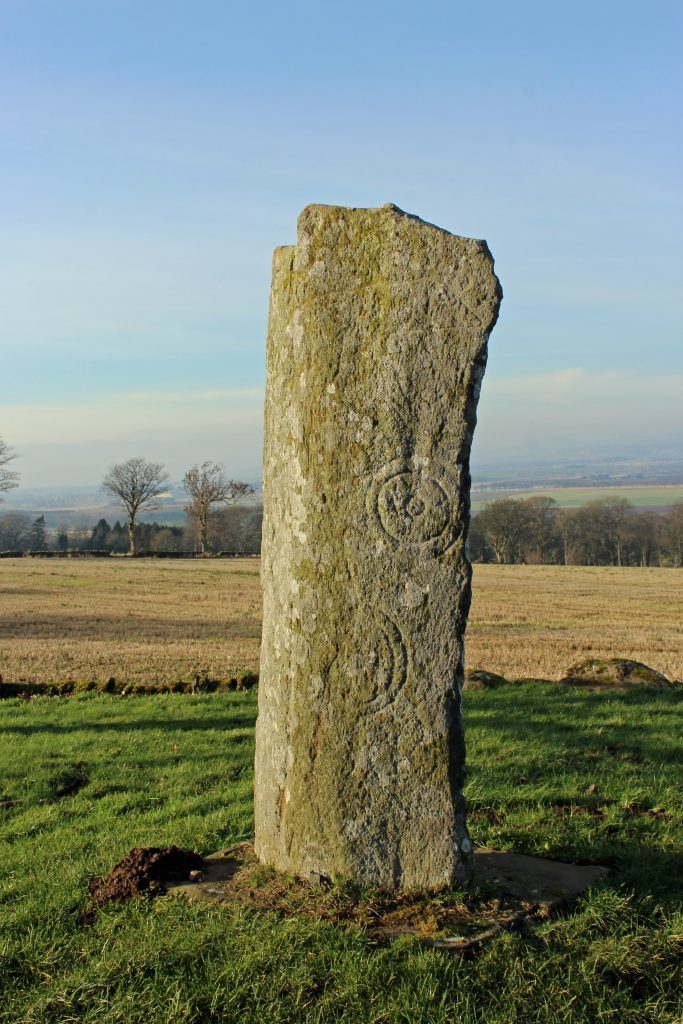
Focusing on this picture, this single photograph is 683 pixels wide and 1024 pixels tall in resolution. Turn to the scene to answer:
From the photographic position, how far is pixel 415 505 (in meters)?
5.39

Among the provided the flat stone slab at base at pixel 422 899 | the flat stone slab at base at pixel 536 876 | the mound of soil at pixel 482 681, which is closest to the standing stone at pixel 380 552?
the flat stone slab at base at pixel 422 899

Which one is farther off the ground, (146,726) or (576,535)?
(576,535)

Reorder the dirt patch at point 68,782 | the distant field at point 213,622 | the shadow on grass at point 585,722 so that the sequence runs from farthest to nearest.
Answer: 1. the distant field at point 213,622
2. the shadow on grass at point 585,722
3. the dirt patch at point 68,782

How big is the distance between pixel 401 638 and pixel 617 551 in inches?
3323

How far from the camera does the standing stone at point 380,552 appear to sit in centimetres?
530

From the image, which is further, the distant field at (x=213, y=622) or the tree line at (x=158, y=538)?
the tree line at (x=158, y=538)

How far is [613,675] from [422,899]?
8.79 meters

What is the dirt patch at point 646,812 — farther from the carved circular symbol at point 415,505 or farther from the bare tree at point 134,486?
the bare tree at point 134,486

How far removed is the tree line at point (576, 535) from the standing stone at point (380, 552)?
7662cm

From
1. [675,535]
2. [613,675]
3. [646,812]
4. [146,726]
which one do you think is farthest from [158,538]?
[646,812]

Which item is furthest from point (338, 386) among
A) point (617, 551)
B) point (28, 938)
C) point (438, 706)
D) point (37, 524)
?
point (37, 524)

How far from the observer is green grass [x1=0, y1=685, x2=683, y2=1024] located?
4.25 m

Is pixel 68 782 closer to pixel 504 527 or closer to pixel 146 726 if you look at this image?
pixel 146 726

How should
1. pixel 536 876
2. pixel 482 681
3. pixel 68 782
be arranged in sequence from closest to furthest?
1. pixel 536 876
2. pixel 68 782
3. pixel 482 681
